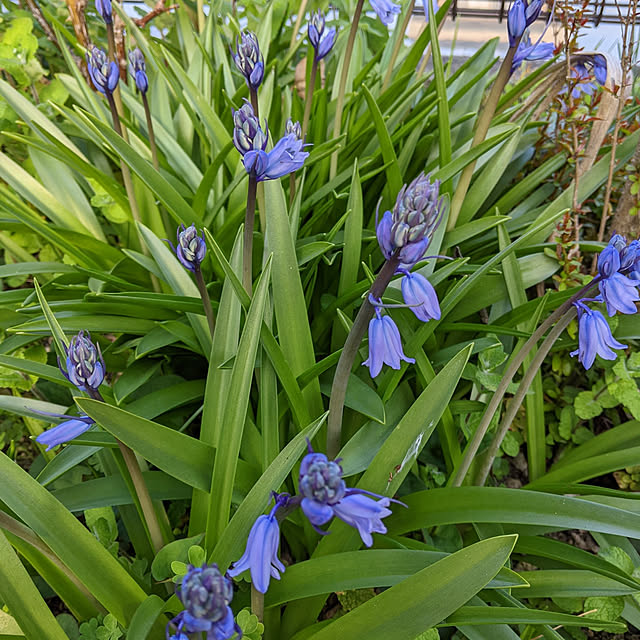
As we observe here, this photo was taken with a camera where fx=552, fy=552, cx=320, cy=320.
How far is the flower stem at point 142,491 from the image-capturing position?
0.90 meters

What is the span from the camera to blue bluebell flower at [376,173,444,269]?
24.4 inches

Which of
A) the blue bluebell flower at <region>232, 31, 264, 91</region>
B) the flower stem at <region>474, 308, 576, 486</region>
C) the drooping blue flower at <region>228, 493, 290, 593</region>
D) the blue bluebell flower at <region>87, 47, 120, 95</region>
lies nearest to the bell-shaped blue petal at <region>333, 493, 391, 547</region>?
the drooping blue flower at <region>228, 493, 290, 593</region>

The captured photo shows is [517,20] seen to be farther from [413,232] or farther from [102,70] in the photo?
[102,70]

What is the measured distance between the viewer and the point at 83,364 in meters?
0.76

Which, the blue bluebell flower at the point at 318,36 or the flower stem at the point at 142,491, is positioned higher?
the blue bluebell flower at the point at 318,36

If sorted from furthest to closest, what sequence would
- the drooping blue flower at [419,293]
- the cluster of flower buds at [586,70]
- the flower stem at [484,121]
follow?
the cluster of flower buds at [586,70] < the flower stem at [484,121] < the drooping blue flower at [419,293]

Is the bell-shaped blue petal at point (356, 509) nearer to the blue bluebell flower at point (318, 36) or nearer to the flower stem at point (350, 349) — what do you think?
the flower stem at point (350, 349)

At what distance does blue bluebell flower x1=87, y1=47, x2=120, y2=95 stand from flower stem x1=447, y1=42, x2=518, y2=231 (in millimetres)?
883

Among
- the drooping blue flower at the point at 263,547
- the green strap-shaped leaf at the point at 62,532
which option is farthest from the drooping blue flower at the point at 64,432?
the drooping blue flower at the point at 263,547

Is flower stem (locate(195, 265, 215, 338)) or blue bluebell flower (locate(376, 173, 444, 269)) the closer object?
blue bluebell flower (locate(376, 173, 444, 269))

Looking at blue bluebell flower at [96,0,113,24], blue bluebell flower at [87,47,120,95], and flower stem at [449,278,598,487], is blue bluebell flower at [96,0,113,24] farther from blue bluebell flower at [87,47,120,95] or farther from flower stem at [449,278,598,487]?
flower stem at [449,278,598,487]

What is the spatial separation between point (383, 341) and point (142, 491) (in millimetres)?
506

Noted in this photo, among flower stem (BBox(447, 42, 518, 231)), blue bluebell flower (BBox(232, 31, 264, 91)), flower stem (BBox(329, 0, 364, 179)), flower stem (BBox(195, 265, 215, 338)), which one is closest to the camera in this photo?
flower stem (BBox(195, 265, 215, 338))

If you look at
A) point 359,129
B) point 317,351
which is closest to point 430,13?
point 359,129
